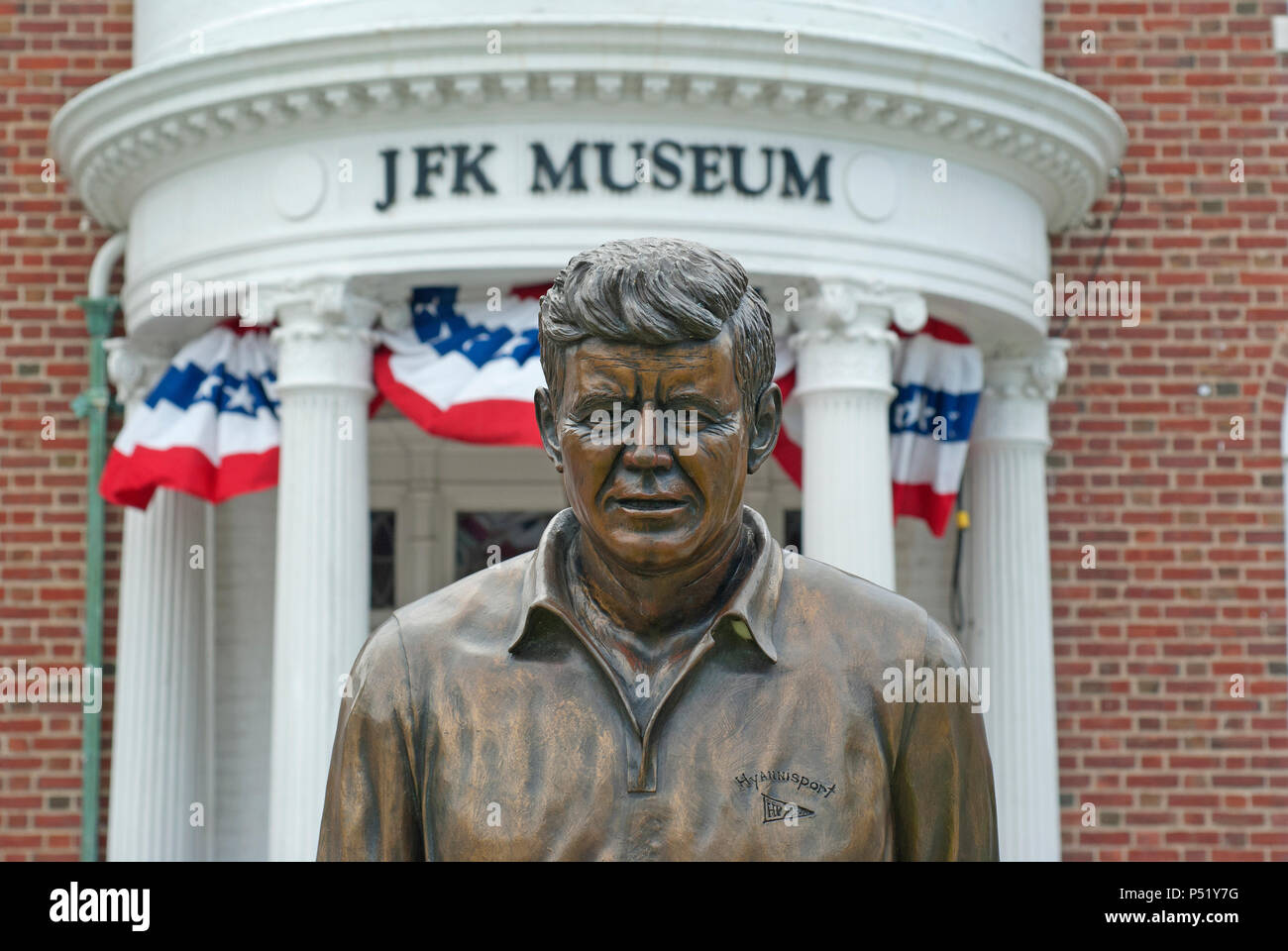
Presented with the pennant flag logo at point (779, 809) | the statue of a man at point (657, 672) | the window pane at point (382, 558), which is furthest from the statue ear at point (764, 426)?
the window pane at point (382, 558)

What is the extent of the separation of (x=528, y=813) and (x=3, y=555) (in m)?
9.23

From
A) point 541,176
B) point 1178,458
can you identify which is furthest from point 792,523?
point 541,176

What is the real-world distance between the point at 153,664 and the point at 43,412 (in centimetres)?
171

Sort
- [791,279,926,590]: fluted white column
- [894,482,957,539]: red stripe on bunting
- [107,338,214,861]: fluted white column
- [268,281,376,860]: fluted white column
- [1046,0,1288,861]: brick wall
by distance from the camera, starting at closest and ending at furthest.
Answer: [268,281,376,860]: fluted white column, [791,279,926,590]: fluted white column, [894,482,957,539]: red stripe on bunting, [107,338,214,861]: fluted white column, [1046,0,1288,861]: brick wall

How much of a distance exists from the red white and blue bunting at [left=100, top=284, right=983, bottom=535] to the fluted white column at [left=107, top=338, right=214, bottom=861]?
0.39 metres

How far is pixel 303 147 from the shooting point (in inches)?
351

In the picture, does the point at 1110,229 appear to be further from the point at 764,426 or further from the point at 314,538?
the point at 764,426

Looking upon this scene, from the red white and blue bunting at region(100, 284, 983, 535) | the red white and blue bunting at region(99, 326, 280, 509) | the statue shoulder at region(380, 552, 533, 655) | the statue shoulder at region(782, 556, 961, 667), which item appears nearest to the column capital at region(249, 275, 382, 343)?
the red white and blue bunting at region(100, 284, 983, 535)

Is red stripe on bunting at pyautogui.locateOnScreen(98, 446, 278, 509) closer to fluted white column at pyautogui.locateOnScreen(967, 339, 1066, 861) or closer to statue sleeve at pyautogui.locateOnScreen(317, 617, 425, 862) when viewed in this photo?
fluted white column at pyautogui.locateOnScreen(967, 339, 1066, 861)

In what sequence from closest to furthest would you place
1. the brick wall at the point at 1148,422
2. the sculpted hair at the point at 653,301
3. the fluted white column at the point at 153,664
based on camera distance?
1. the sculpted hair at the point at 653,301
2. the fluted white column at the point at 153,664
3. the brick wall at the point at 1148,422

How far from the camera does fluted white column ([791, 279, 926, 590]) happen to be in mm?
8812

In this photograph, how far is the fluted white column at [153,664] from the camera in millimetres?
9898

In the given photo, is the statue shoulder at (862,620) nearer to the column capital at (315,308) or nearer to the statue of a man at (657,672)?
the statue of a man at (657,672)

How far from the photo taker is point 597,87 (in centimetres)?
852
